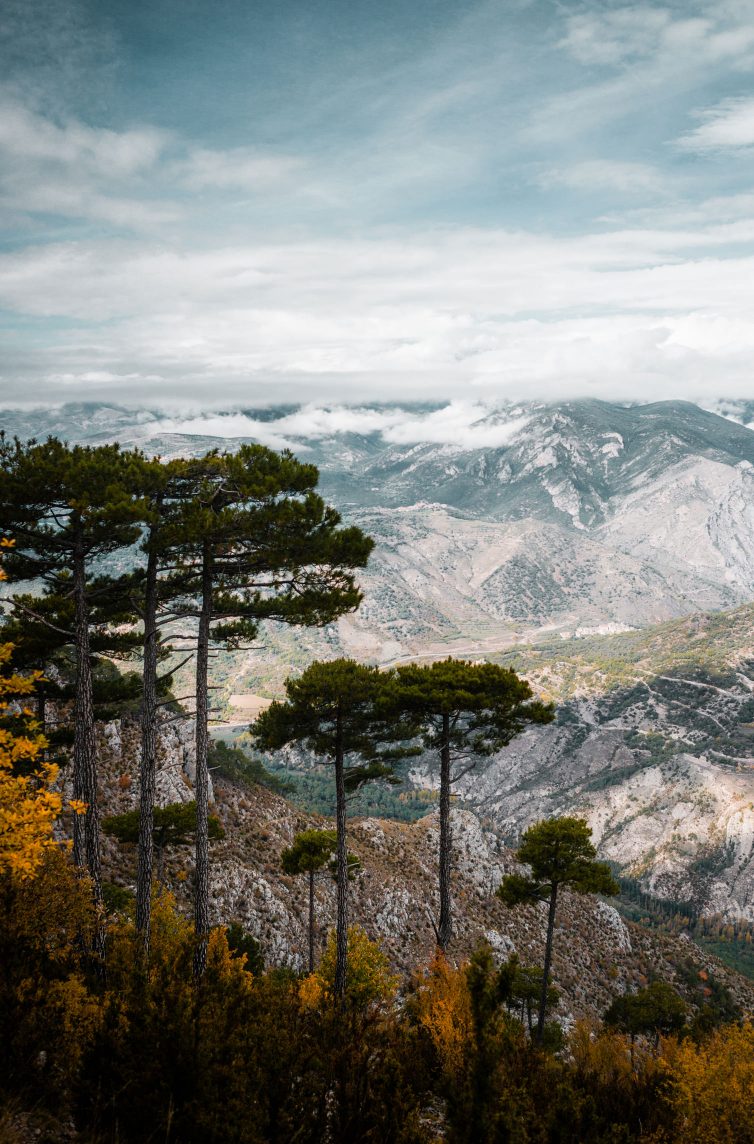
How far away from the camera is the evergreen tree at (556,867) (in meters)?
34.0

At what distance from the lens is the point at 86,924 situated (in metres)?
14.6

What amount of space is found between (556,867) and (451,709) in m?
14.9

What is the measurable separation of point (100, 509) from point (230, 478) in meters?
3.96

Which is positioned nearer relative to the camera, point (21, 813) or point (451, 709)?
point (21, 813)

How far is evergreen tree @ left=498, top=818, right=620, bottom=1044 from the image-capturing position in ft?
112

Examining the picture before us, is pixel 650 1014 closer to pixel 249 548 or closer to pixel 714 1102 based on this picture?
pixel 714 1102

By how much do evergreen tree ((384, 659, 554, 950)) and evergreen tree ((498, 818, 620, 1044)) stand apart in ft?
32.5

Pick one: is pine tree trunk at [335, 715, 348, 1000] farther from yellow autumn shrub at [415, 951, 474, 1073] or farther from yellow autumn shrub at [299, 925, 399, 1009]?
yellow autumn shrub at [299, 925, 399, 1009]

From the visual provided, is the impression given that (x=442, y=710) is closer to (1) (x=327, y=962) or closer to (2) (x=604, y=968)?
(1) (x=327, y=962)

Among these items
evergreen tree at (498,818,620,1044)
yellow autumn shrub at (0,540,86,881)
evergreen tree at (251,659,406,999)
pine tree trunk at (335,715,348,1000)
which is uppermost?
yellow autumn shrub at (0,540,86,881)

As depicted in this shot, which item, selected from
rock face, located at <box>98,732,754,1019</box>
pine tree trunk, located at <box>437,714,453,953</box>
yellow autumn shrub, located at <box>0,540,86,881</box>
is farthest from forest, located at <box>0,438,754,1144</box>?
rock face, located at <box>98,732,754,1019</box>

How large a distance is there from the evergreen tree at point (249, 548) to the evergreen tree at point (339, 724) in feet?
11.6

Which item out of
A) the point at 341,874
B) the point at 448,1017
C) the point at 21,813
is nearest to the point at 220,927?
the point at 341,874

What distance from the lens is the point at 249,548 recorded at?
20781 millimetres
